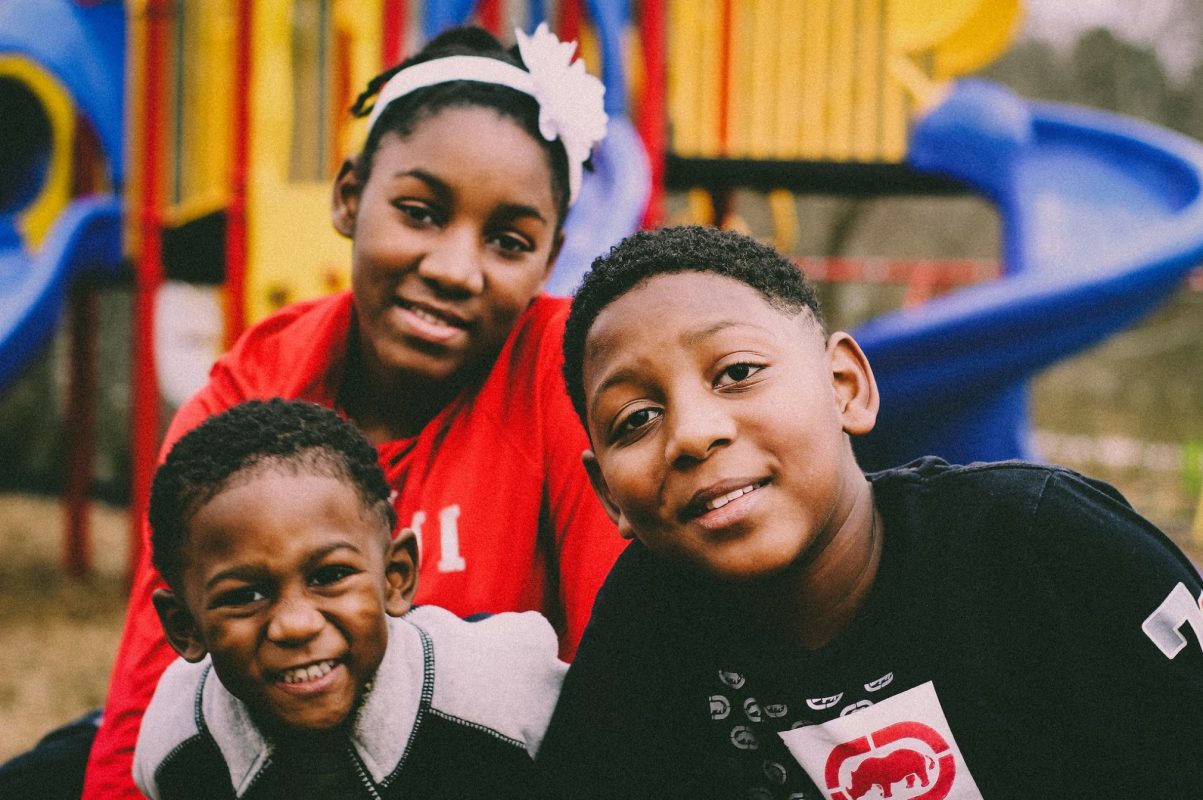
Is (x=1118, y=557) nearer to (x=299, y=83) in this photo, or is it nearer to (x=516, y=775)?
(x=516, y=775)

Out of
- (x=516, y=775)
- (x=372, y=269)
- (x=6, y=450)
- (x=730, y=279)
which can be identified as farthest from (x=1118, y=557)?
(x=6, y=450)

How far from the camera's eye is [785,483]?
1356mm

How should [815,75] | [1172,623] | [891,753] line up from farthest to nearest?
1. [815,75]
2. [891,753]
3. [1172,623]

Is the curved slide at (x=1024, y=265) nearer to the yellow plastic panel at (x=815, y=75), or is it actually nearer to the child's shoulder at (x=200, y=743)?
the yellow plastic panel at (x=815, y=75)

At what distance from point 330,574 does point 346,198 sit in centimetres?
83

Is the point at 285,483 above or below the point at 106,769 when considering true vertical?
above

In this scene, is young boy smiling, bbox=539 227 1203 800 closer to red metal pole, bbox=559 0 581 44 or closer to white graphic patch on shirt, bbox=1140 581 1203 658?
white graphic patch on shirt, bbox=1140 581 1203 658

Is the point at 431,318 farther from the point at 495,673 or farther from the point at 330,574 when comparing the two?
the point at 495,673

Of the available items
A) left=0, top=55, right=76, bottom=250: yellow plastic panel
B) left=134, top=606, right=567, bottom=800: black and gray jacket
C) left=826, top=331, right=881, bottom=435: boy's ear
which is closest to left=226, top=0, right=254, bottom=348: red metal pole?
left=0, top=55, right=76, bottom=250: yellow plastic panel

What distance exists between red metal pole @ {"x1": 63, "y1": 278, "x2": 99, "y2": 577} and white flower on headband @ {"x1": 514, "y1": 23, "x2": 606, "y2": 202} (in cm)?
476

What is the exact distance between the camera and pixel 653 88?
4.94 metres

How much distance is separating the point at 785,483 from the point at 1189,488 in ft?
28.0

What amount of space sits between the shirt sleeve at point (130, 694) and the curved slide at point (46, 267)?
11.5ft

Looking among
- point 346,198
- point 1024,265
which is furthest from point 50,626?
point 1024,265
